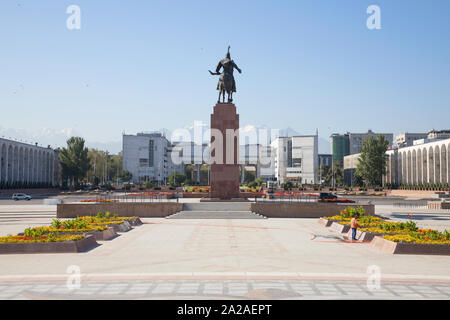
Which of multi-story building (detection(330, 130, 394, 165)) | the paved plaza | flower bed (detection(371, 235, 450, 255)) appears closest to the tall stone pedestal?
the paved plaza

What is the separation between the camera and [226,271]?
11.6 meters

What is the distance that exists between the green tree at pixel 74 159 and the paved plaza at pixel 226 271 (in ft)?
283

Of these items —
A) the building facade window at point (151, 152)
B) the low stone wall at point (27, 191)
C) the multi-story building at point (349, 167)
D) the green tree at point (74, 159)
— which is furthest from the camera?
the building facade window at point (151, 152)

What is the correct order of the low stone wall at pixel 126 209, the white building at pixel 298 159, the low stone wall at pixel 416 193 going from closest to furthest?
the low stone wall at pixel 126 209 → the low stone wall at pixel 416 193 → the white building at pixel 298 159

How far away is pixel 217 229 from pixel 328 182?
116110mm

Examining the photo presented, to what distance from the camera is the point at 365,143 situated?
302ft

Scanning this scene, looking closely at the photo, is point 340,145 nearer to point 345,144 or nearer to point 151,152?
point 345,144

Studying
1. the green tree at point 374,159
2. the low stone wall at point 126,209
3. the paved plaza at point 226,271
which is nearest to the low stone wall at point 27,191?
the low stone wall at point 126,209

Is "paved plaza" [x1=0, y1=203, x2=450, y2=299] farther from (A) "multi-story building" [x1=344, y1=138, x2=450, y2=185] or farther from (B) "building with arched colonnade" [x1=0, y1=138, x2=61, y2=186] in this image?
(B) "building with arched colonnade" [x1=0, y1=138, x2=61, y2=186]

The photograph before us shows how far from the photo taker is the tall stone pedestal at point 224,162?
3672 cm

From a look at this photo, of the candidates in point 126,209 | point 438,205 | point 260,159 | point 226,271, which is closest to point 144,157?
point 260,159

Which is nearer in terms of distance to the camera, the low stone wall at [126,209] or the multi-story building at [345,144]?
the low stone wall at [126,209]

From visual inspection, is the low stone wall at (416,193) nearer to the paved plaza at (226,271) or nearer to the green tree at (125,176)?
the paved plaza at (226,271)

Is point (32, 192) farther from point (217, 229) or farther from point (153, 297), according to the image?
point (153, 297)
